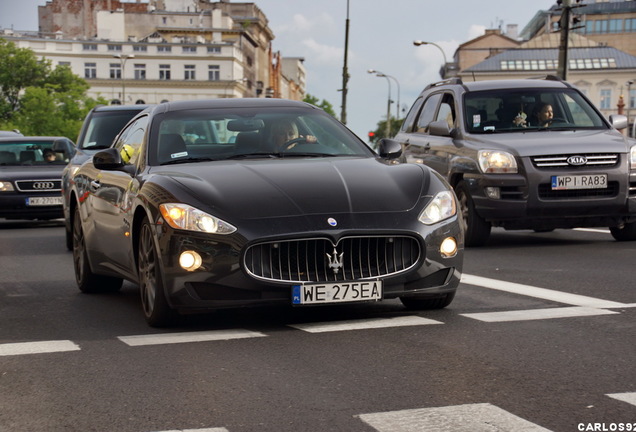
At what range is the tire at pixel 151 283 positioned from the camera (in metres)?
7.26

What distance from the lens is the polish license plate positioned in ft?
42.1

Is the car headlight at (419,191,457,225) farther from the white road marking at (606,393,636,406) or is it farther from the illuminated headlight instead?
the illuminated headlight

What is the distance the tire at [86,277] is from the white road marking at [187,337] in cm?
262

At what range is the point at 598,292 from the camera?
877 centimetres

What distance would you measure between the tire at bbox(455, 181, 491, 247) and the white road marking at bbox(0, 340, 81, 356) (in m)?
7.19

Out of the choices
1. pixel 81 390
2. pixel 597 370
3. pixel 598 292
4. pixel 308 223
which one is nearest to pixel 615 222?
pixel 598 292

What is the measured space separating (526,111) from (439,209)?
22.7 ft

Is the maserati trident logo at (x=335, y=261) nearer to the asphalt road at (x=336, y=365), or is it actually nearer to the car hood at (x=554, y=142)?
the asphalt road at (x=336, y=365)

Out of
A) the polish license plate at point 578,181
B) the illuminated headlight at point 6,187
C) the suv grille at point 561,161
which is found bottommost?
the illuminated headlight at point 6,187

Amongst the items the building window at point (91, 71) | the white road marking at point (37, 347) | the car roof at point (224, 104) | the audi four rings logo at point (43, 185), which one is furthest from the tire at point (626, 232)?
the building window at point (91, 71)

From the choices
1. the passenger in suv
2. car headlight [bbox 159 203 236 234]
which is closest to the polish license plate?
the passenger in suv

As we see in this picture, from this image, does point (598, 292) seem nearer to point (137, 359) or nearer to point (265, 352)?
point (265, 352)

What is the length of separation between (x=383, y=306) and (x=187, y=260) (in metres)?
1.67

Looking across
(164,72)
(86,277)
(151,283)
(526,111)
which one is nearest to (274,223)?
(151,283)
